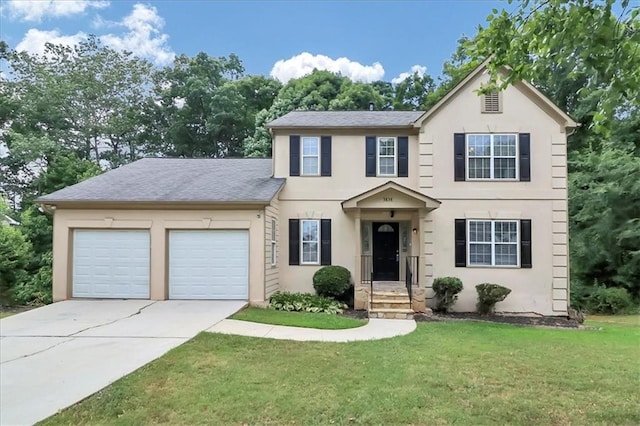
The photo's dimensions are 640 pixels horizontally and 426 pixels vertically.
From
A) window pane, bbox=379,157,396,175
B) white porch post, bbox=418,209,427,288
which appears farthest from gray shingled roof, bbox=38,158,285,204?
white porch post, bbox=418,209,427,288

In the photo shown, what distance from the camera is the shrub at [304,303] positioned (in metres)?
11.7

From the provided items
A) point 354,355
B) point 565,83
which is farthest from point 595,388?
point 565,83

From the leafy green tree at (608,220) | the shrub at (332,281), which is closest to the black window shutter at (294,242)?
the shrub at (332,281)

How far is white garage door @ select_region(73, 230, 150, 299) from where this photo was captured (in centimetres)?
1225

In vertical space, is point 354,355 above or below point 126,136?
below

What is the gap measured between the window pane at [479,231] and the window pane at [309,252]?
481 cm

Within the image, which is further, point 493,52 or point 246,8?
point 246,8

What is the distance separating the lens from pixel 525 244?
12797mm

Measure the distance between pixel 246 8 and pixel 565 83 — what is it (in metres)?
16.3

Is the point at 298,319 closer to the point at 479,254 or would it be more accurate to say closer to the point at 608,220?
the point at 479,254

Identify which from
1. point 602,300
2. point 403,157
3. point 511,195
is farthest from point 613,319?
point 403,157

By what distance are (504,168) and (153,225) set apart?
10686 mm

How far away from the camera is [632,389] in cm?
541

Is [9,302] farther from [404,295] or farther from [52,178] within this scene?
[404,295]
